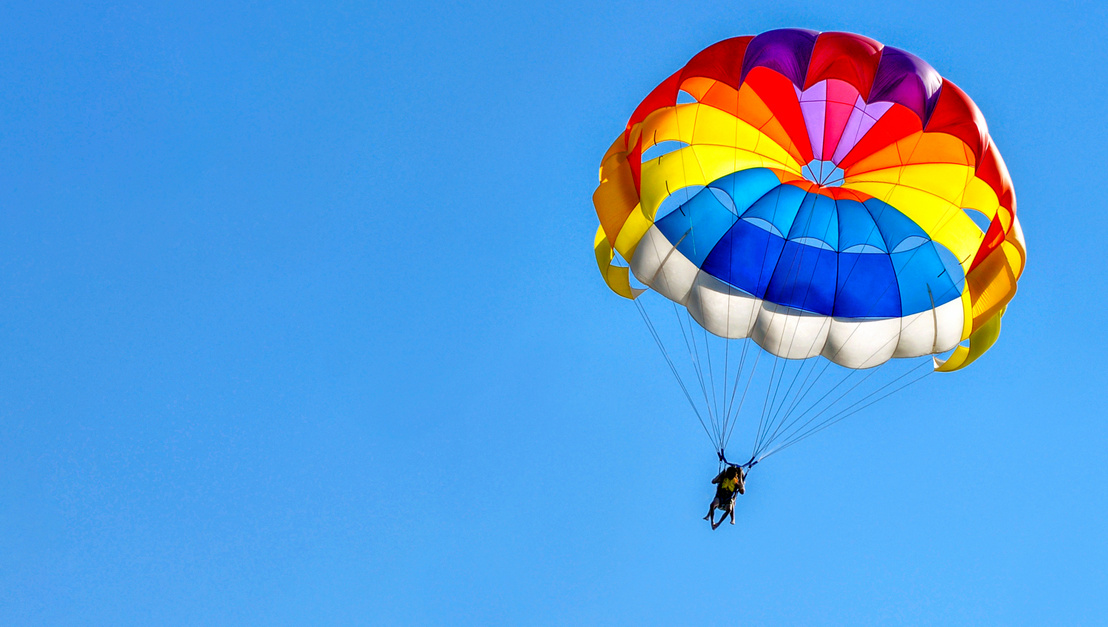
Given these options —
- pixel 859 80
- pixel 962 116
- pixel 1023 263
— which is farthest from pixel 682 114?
pixel 1023 263

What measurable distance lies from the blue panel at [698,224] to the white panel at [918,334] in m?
2.80

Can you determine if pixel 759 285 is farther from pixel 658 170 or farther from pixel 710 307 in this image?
pixel 658 170

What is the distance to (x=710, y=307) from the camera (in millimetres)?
20078

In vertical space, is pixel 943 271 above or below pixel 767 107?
below

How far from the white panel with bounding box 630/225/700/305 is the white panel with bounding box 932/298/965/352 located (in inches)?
133

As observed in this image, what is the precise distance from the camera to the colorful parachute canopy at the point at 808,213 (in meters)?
18.6

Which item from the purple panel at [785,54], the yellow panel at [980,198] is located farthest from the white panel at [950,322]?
the purple panel at [785,54]

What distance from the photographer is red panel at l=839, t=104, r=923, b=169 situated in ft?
60.6

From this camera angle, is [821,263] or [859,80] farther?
[821,263]

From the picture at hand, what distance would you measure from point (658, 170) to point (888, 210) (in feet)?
10.4

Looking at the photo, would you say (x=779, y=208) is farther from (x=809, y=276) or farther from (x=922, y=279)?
(x=922, y=279)

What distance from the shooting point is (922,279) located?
63.5 ft

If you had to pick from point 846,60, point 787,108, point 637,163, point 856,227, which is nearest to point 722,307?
point 856,227

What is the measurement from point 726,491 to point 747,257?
3342 millimetres
